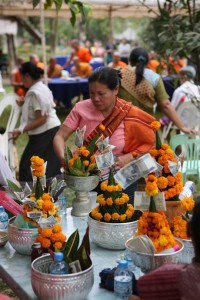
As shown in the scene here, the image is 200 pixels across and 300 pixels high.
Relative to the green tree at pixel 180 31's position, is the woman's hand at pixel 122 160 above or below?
below

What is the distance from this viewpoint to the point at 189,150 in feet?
15.9

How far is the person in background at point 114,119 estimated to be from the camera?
2.96 m

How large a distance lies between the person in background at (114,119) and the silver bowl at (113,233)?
74cm

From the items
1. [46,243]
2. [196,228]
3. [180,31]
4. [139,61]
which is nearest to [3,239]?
[46,243]

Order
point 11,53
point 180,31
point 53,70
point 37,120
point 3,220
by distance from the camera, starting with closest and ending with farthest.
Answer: point 3,220 → point 180,31 → point 37,120 → point 53,70 → point 11,53

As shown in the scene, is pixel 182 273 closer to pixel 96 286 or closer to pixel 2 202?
pixel 96 286

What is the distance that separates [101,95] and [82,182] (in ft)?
1.83

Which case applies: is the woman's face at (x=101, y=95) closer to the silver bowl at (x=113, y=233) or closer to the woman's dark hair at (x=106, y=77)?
the woman's dark hair at (x=106, y=77)

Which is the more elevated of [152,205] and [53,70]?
[152,205]

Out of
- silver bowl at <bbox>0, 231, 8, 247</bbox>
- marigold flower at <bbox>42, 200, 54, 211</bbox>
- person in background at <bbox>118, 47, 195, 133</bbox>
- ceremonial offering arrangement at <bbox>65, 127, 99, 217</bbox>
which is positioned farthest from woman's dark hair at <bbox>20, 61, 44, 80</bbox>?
marigold flower at <bbox>42, 200, 54, 211</bbox>

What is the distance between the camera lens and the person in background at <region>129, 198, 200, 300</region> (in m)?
1.54

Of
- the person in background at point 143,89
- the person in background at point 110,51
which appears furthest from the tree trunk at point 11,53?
the person in background at point 143,89

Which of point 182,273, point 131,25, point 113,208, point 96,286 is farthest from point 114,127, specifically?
point 131,25

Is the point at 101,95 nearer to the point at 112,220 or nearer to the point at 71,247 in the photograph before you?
the point at 112,220
